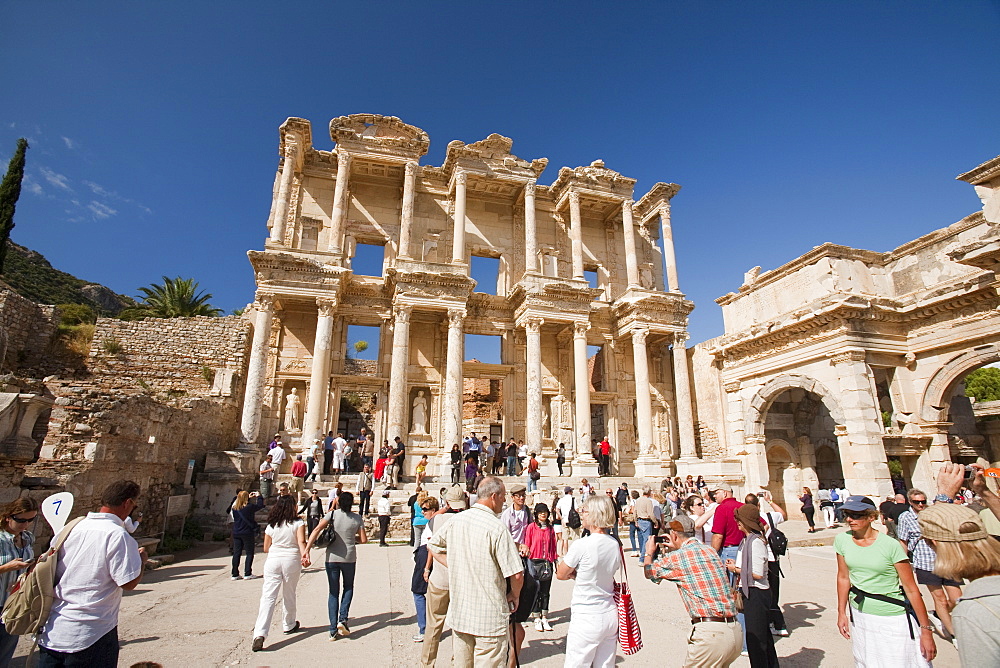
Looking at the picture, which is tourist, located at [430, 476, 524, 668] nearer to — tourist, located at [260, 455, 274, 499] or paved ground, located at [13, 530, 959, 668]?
paved ground, located at [13, 530, 959, 668]

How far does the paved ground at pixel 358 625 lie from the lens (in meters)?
4.93

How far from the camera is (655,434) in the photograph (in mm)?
22391

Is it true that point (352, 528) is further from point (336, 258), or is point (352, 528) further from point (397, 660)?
point (336, 258)

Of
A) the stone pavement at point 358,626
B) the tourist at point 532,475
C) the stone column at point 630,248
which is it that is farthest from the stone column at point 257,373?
the stone column at point 630,248

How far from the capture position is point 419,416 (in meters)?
20.5

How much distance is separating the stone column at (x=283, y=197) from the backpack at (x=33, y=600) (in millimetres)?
17598

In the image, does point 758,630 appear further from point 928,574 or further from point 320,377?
point 320,377

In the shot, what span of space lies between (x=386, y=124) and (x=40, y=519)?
19.1 meters

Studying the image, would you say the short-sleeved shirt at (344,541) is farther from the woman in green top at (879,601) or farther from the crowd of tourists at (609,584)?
the woman in green top at (879,601)

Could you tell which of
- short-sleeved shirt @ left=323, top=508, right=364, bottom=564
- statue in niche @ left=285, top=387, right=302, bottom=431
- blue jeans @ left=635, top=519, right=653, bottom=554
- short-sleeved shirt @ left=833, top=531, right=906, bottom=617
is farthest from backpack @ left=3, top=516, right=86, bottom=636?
statue in niche @ left=285, top=387, right=302, bottom=431

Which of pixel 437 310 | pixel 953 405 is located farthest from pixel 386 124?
pixel 953 405

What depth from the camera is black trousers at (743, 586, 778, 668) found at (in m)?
4.20

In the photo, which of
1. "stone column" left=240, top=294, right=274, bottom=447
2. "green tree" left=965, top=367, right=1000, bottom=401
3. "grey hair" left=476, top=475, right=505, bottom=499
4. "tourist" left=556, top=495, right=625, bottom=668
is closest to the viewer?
"tourist" left=556, top=495, right=625, bottom=668

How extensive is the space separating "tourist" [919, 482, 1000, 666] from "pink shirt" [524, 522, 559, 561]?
355 cm
